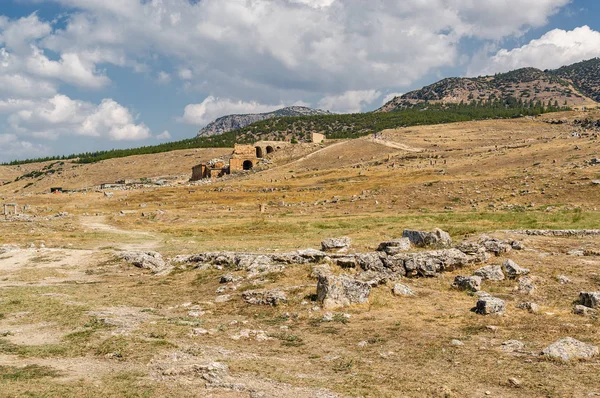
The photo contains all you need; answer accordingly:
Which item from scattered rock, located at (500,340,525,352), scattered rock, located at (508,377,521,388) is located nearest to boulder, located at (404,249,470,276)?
scattered rock, located at (500,340,525,352)

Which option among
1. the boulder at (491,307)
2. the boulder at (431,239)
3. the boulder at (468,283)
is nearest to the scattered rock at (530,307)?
the boulder at (491,307)

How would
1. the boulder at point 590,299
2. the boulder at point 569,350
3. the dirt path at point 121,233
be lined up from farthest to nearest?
the dirt path at point 121,233 → the boulder at point 590,299 → the boulder at point 569,350

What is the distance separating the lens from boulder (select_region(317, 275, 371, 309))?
44.2ft

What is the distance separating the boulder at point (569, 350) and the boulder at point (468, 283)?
5.77 meters

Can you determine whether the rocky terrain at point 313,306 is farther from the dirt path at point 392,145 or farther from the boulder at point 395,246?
the dirt path at point 392,145

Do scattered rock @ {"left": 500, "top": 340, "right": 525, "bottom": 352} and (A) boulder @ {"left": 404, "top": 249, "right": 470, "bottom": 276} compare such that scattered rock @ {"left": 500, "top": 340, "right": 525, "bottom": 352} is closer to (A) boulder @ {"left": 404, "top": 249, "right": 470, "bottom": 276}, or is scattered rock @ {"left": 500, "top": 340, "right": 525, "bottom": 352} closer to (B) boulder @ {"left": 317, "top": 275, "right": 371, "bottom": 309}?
(B) boulder @ {"left": 317, "top": 275, "right": 371, "bottom": 309}

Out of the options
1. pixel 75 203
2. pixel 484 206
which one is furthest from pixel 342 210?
pixel 75 203

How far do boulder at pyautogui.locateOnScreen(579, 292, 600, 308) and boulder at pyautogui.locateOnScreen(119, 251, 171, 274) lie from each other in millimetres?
17376

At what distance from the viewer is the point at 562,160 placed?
54.2 meters

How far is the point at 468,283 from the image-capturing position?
→ 49.3ft

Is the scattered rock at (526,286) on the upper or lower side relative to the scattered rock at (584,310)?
lower

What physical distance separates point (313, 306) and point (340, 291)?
1046 millimetres

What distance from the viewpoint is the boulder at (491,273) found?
15.6 meters

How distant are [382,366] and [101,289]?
13.6 m
